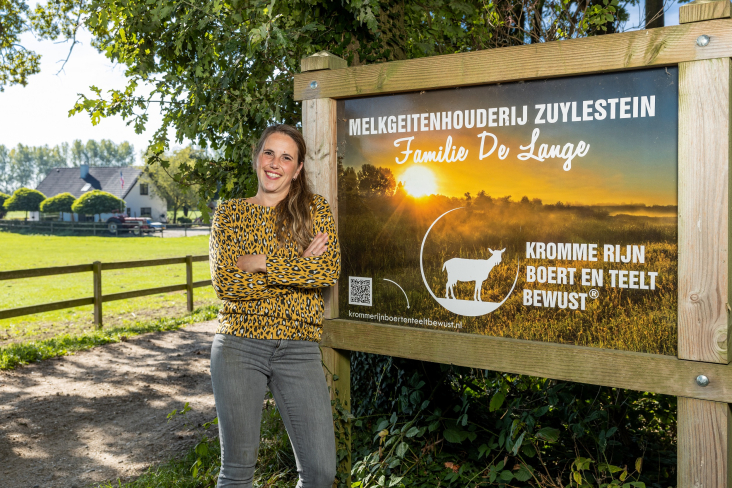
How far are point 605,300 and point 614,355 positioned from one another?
0.71ft

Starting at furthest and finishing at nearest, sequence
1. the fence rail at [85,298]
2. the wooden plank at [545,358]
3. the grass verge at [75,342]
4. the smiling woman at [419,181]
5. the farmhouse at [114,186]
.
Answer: the farmhouse at [114,186]
the fence rail at [85,298]
the grass verge at [75,342]
the smiling woman at [419,181]
the wooden plank at [545,358]

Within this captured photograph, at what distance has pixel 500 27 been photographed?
5.02 metres

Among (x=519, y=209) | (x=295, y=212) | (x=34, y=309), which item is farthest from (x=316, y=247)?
(x=34, y=309)

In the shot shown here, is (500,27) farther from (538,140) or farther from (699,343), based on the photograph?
(699,343)

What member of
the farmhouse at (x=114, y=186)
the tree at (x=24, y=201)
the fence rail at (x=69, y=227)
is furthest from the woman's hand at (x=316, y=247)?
the tree at (x=24, y=201)

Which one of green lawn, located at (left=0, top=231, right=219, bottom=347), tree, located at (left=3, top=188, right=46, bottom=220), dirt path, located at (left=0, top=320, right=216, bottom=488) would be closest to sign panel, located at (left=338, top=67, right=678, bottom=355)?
dirt path, located at (left=0, top=320, right=216, bottom=488)

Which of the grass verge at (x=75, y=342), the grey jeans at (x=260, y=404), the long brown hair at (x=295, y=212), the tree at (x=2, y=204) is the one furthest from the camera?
the tree at (x=2, y=204)

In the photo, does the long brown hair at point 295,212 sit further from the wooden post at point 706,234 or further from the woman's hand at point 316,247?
the wooden post at point 706,234

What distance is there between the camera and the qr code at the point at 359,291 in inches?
118

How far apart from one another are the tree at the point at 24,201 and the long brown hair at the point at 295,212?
77034mm

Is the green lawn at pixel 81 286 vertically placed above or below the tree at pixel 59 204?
below

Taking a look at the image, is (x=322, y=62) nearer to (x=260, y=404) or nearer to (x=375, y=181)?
(x=375, y=181)

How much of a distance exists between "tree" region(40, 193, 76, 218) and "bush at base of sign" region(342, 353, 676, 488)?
70.2 meters

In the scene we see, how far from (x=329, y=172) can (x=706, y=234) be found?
1.68m
